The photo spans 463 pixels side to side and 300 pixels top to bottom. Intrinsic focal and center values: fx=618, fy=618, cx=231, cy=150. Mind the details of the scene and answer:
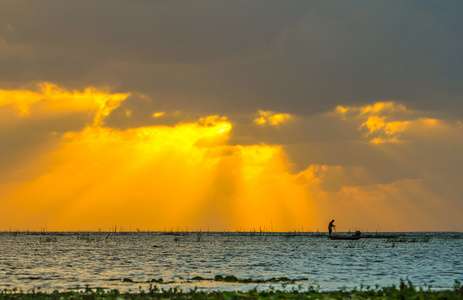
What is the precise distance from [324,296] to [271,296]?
234 centimetres

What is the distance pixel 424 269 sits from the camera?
5094 centimetres

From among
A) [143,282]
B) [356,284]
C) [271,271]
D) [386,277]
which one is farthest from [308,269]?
[143,282]

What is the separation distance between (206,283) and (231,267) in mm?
16142

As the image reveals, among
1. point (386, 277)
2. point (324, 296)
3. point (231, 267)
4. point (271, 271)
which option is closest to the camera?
point (324, 296)

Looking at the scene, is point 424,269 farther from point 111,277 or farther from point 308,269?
point 111,277

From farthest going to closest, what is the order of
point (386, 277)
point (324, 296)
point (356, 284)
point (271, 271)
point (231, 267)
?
point (231, 267)
point (271, 271)
point (386, 277)
point (356, 284)
point (324, 296)

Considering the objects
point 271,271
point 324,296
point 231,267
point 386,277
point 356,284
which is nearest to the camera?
point 324,296

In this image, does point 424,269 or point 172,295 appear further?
point 424,269

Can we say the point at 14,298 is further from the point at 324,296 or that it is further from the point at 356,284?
the point at 356,284

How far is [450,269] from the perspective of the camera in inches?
1999

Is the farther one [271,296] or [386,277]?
[386,277]

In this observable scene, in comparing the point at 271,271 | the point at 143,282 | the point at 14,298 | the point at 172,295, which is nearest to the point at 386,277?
the point at 271,271

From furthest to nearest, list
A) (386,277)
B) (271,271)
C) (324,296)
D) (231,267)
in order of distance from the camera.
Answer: (231,267)
(271,271)
(386,277)
(324,296)

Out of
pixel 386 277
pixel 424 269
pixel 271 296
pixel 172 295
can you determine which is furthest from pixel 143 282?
pixel 424 269
